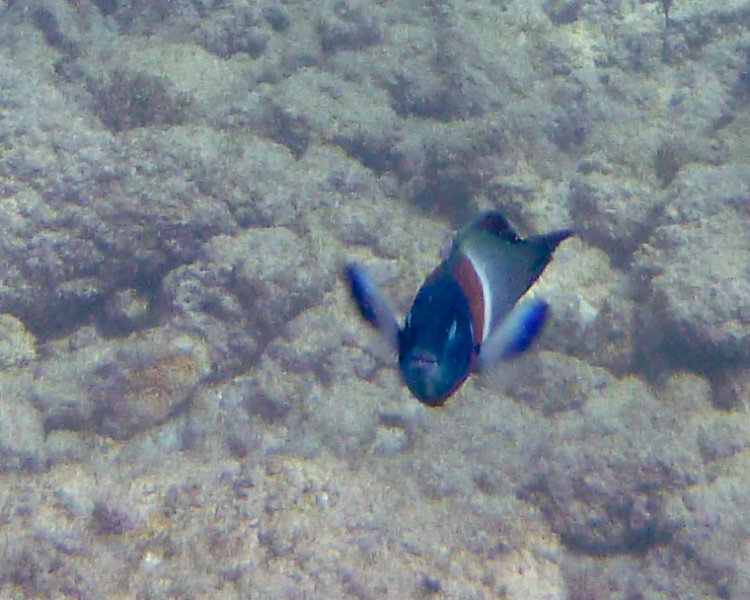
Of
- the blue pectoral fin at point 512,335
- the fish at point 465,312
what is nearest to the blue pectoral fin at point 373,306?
the fish at point 465,312

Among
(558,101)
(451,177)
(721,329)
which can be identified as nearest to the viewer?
(721,329)

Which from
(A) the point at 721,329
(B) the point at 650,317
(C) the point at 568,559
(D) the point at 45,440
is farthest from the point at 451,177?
(D) the point at 45,440

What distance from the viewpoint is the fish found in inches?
50.7

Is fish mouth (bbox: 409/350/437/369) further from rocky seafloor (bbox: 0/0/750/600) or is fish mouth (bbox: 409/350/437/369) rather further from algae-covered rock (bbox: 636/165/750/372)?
algae-covered rock (bbox: 636/165/750/372)

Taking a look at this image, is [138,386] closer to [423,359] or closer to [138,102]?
[138,102]


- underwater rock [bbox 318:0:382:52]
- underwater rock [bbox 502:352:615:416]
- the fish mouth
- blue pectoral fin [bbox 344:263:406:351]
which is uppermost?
blue pectoral fin [bbox 344:263:406:351]

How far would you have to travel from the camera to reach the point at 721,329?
4.01 meters

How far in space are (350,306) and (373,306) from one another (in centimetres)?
238

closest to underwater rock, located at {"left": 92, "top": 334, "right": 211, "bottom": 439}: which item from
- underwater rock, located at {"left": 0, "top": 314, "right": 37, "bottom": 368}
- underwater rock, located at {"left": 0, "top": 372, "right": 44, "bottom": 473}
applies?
underwater rock, located at {"left": 0, "top": 372, "right": 44, "bottom": 473}

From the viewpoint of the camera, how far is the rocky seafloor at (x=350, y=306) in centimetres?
307

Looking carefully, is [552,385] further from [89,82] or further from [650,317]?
[89,82]

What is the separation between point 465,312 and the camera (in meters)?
1.29

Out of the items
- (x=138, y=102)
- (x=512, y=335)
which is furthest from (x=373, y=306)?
(x=138, y=102)

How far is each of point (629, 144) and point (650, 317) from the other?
182 centimetres
